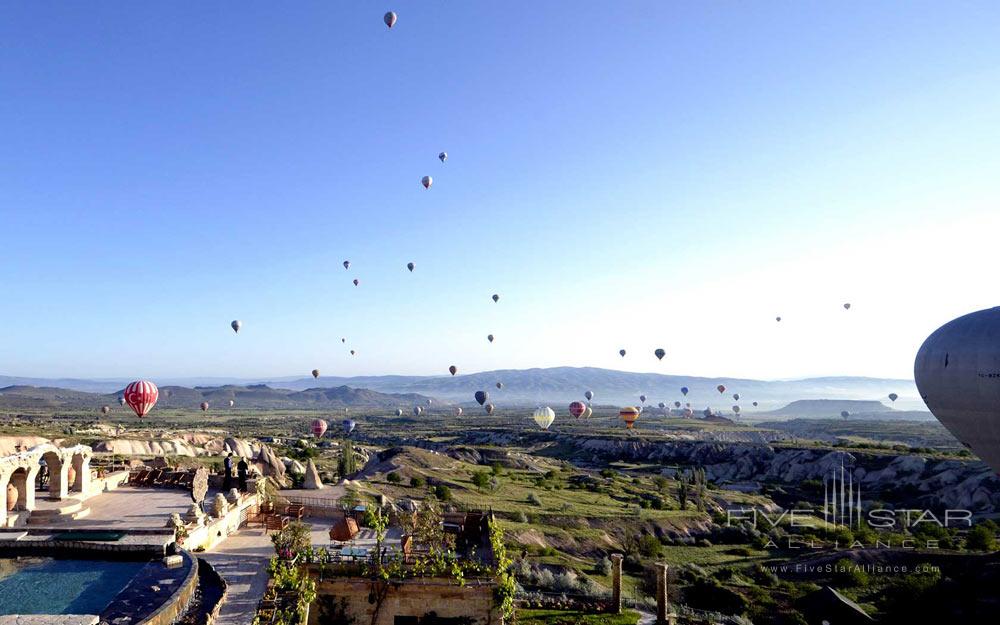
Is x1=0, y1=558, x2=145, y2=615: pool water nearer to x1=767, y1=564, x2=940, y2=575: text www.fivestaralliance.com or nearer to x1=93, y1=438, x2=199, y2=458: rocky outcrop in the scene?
x1=767, y1=564, x2=940, y2=575: text www.fivestaralliance.com

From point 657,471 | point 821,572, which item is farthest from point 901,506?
point 821,572

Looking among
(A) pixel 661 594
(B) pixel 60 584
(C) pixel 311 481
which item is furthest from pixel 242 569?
(C) pixel 311 481

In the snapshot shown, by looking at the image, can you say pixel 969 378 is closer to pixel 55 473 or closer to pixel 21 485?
pixel 55 473

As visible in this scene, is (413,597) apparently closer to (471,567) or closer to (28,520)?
(471,567)

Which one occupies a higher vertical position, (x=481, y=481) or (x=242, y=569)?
(x=242, y=569)

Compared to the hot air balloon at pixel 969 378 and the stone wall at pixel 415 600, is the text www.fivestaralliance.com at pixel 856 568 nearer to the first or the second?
the hot air balloon at pixel 969 378

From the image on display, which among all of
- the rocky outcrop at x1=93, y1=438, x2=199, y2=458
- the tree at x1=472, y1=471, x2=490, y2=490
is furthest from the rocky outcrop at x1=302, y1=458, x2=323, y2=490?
the rocky outcrop at x1=93, y1=438, x2=199, y2=458
